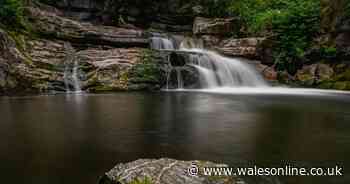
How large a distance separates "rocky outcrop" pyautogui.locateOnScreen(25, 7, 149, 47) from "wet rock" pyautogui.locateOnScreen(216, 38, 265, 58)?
560 cm

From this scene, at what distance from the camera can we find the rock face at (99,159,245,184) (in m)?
2.50

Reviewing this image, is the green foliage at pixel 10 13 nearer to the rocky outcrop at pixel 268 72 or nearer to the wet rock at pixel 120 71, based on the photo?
the wet rock at pixel 120 71

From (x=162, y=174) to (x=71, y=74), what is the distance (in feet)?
47.7

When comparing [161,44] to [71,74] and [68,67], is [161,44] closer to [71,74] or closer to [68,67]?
[68,67]

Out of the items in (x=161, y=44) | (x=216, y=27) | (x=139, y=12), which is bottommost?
(x=161, y=44)

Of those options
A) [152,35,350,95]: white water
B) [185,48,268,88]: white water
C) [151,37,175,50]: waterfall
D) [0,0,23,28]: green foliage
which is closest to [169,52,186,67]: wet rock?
[152,35,350,95]: white water

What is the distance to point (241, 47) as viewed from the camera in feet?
67.2

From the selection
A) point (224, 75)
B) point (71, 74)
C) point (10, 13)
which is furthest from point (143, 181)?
point (10, 13)

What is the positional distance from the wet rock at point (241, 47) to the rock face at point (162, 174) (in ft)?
59.3

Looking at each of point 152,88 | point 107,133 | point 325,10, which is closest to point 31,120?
point 107,133

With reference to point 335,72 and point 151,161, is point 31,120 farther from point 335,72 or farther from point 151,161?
point 335,72

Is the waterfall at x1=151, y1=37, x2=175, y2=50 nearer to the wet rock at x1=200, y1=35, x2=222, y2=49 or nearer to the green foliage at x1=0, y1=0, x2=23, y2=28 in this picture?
the wet rock at x1=200, y1=35, x2=222, y2=49

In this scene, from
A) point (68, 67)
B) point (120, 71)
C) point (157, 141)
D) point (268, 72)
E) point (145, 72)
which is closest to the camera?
point (157, 141)

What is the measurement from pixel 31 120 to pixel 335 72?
15.4 m
